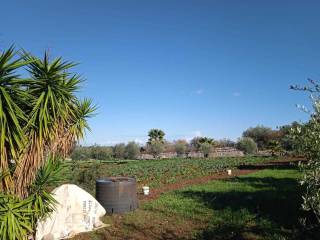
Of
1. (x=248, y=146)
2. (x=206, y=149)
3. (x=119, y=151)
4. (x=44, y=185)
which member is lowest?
(x=44, y=185)

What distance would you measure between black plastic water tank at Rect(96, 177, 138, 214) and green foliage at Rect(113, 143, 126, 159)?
75.6 metres

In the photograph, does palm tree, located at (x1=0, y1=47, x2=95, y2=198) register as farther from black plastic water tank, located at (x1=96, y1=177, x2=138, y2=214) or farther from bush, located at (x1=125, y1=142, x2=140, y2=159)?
bush, located at (x1=125, y1=142, x2=140, y2=159)

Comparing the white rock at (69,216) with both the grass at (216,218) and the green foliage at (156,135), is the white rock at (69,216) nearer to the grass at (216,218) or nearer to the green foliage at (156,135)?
the grass at (216,218)

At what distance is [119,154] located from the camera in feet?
300

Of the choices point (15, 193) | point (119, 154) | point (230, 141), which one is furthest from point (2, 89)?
point (230, 141)

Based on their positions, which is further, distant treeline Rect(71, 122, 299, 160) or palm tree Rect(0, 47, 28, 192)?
distant treeline Rect(71, 122, 299, 160)

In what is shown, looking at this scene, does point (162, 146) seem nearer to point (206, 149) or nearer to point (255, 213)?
point (206, 149)

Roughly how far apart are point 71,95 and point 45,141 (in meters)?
1.58

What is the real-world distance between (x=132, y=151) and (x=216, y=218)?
75.5 meters

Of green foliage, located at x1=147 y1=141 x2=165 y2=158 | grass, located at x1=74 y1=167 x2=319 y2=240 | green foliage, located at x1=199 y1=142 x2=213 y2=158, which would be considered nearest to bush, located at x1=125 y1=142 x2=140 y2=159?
green foliage, located at x1=147 y1=141 x2=165 y2=158

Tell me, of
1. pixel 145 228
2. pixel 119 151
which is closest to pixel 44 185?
pixel 145 228

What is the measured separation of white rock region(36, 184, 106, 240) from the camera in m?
11.6

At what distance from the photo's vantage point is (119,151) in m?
91.7

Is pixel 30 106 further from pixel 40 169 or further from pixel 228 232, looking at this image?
pixel 228 232
